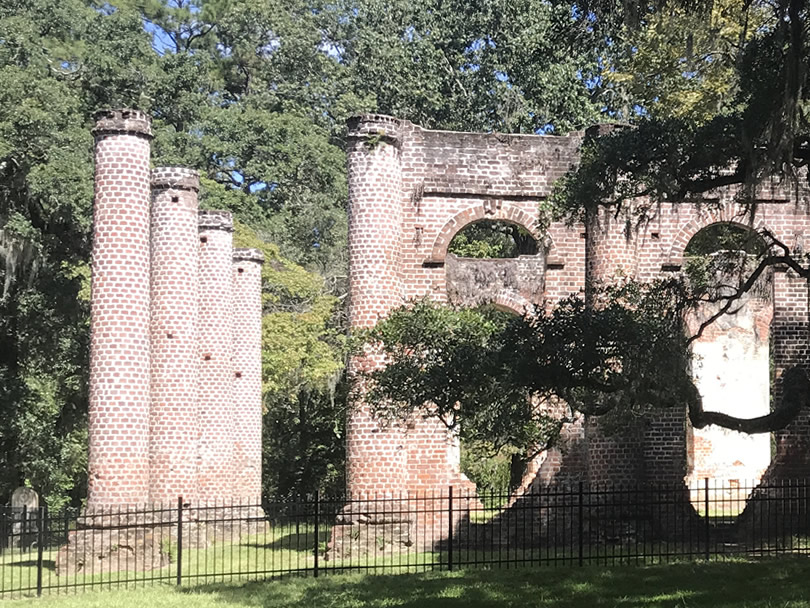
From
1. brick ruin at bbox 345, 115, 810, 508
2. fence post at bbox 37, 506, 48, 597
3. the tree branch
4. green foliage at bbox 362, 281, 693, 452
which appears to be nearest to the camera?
green foliage at bbox 362, 281, 693, 452

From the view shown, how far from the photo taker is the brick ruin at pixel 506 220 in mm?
21094

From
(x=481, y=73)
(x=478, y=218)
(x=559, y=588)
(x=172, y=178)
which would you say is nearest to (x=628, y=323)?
(x=559, y=588)

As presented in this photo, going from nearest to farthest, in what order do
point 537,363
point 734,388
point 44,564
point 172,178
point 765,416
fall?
point 537,363
point 765,416
point 44,564
point 172,178
point 734,388

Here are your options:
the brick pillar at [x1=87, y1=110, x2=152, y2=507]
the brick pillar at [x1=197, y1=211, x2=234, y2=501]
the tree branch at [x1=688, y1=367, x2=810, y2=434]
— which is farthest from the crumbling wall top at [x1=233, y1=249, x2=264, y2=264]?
the tree branch at [x1=688, y1=367, x2=810, y2=434]

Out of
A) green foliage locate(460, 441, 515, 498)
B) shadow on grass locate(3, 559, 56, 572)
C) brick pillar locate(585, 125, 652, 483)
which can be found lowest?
shadow on grass locate(3, 559, 56, 572)

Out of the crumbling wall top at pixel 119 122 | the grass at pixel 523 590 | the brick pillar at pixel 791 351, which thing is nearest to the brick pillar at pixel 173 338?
the crumbling wall top at pixel 119 122

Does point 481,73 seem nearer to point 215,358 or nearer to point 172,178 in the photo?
point 215,358

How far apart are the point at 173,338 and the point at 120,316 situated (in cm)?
355

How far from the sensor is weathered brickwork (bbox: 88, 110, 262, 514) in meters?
20.5

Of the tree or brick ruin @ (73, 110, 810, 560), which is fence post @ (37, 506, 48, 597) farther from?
the tree

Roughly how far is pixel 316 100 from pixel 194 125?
6156 mm

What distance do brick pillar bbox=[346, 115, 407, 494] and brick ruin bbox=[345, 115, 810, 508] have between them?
17 mm

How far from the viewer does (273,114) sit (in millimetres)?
45375

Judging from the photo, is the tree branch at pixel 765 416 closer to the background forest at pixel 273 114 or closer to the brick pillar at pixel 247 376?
the background forest at pixel 273 114
